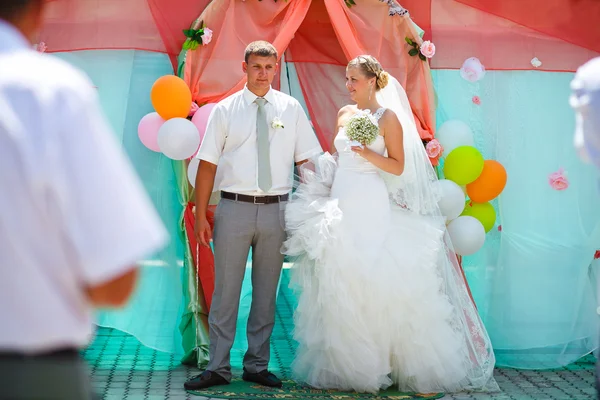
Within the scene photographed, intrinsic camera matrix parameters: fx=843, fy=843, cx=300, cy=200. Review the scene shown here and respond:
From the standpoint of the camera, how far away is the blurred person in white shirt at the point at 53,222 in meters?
1.45

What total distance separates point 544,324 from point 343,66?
220cm

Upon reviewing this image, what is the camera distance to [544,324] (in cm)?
561

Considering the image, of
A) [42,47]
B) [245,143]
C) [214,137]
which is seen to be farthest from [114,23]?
[245,143]

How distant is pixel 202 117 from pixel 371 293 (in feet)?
4.94

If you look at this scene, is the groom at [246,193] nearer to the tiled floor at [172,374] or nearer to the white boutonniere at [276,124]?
the white boutonniere at [276,124]

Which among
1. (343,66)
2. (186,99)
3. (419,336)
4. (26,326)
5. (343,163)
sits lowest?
(419,336)

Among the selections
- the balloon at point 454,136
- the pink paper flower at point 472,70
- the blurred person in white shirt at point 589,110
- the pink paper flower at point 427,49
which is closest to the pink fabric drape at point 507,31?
the pink paper flower at point 472,70

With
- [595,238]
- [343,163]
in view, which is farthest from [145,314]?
[595,238]

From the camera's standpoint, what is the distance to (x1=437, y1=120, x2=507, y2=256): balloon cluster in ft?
16.8

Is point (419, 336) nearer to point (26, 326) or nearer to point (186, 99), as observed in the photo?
point (186, 99)

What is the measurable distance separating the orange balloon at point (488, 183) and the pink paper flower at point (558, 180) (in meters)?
0.50

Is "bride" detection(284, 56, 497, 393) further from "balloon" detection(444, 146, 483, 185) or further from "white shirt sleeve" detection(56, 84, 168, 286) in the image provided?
→ "white shirt sleeve" detection(56, 84, 168, 286)

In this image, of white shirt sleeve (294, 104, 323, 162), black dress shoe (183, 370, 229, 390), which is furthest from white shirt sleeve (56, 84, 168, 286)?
white shirt sleeve (294, 104, 323, 162)

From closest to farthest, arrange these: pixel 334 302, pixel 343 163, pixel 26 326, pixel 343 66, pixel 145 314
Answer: pixel 26 326 < pixel 334 302 < pixel 343 163 < pixel 145 314 < pixel 343 66
